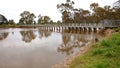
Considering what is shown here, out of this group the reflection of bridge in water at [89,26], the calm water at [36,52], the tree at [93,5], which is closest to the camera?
the calm water at [36,52]

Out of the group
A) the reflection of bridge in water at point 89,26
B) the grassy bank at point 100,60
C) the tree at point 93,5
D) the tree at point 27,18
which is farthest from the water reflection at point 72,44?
the tree at point 27,18

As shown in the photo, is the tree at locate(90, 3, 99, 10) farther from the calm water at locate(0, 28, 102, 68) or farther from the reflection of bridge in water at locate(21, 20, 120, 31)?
the calm water at locate(0, 28, 102, 68)

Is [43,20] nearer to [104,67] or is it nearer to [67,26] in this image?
[67,26]

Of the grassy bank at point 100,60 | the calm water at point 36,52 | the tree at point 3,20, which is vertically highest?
the tree at point 3,20

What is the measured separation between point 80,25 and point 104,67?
1585 inches

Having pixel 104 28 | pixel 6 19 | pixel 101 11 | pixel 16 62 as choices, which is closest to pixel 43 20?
pixel 6 19

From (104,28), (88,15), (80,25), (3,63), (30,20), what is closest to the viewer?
(3,63)

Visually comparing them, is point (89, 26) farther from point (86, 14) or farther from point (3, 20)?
point (3, 20)

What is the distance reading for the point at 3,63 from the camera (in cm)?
1414

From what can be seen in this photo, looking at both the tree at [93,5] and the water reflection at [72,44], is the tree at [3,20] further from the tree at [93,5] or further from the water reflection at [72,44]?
the water reflection at [72,44]

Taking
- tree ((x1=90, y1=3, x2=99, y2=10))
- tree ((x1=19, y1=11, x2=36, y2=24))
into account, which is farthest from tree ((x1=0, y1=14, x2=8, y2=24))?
tree ((x1=90, y1=3, x2=99, y2=10))

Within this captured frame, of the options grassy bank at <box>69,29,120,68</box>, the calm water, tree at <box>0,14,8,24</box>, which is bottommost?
the calm water

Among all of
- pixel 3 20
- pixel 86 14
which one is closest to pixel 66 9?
pixel 86 14

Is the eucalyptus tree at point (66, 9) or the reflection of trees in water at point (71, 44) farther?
the eucalyptus tree at point (66, 9)
